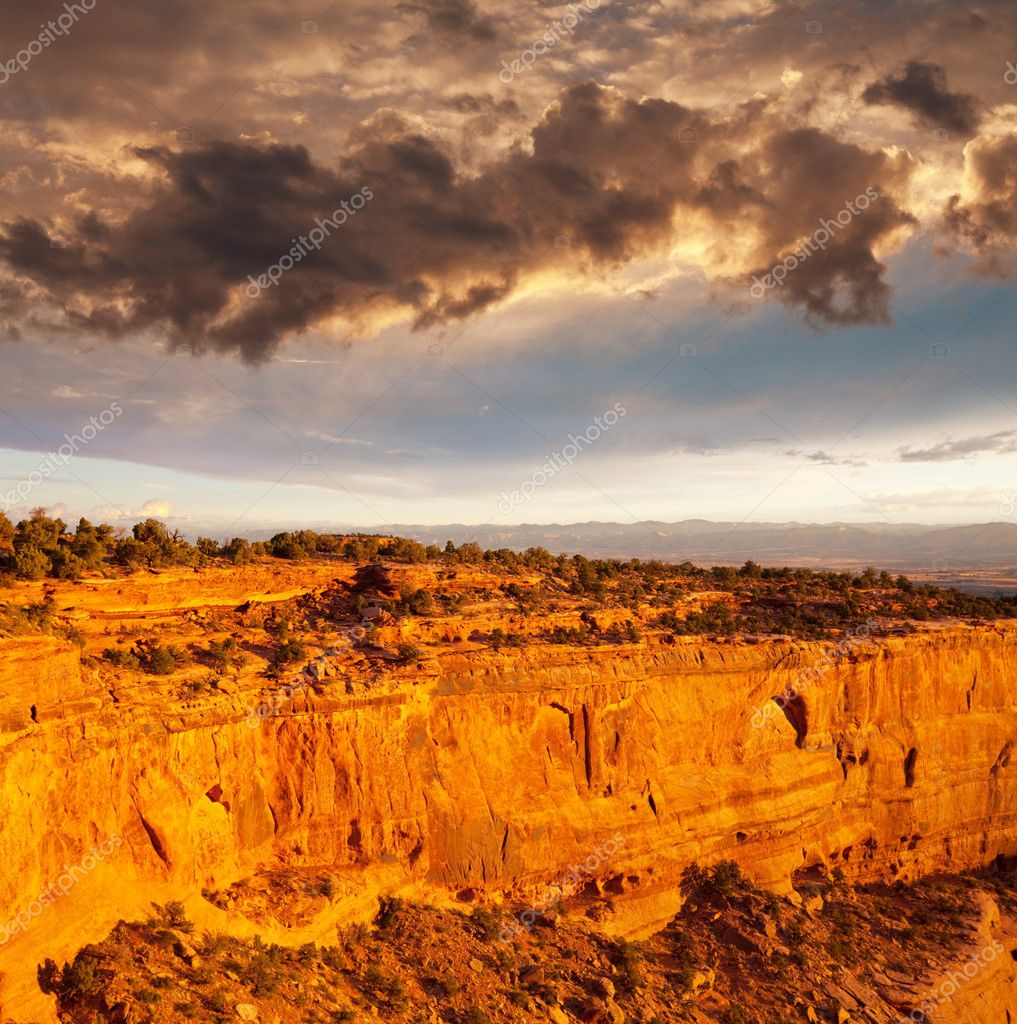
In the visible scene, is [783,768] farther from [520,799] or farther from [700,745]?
[520,799]

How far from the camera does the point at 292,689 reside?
1973cm

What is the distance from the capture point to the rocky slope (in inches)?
618

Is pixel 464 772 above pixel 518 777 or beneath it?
above

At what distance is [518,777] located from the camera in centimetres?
2289

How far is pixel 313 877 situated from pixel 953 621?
108 ft

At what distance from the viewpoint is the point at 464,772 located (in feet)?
72.6

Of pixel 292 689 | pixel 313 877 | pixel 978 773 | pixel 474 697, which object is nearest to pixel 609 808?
pixel 474 697

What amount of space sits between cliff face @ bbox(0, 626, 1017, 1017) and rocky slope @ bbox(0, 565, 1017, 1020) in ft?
0.24

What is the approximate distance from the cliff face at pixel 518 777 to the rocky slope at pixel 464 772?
7cm

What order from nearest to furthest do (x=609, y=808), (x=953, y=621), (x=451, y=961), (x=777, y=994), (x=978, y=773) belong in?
(x=451, y=961)
(x=777, y=994)
(x=609, y=808)
(x=978, y=773)
(x=953, y=621)

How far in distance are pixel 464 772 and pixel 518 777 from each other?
2047mm

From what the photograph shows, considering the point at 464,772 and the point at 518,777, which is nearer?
the point at 464,772

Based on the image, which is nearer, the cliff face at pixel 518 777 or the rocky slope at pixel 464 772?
the cliff face at pixel 518 777

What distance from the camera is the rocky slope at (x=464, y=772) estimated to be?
1569 cm
